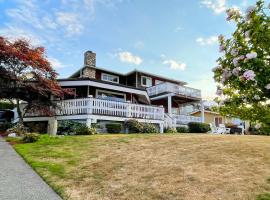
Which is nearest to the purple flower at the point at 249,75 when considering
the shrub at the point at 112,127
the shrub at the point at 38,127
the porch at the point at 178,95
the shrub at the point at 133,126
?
the shrub at the point at 112,127

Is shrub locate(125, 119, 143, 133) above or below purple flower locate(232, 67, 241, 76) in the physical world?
below

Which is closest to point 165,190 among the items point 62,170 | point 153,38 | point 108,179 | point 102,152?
point 108,179

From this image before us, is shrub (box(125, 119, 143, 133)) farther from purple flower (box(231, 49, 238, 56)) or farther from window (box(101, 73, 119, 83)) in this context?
purple flower (box(231, 49, 238, 56))

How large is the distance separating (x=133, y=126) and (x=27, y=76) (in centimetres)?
790

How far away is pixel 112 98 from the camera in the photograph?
24.0 meters

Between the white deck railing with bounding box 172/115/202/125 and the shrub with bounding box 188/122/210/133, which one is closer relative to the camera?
the shrub with bounding box 188/122/210/133

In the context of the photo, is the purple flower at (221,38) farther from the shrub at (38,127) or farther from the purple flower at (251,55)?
the shrub at (38,127)

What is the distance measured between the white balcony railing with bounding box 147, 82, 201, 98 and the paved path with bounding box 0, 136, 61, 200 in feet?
71.7

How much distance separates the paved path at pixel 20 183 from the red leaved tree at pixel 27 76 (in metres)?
9.27

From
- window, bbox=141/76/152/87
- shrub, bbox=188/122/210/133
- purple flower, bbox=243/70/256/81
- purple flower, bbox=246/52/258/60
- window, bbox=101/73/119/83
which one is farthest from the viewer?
window, bbox=141/76/152/87

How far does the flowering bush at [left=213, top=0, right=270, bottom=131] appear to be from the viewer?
16.0ft

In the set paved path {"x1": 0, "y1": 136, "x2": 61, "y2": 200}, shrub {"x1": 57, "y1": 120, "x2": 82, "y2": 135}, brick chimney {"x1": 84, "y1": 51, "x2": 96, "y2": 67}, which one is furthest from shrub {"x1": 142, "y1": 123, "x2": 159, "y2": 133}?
brick chimney {"x1": 84, "y1": 51, "x2": 96, "y2": 67}

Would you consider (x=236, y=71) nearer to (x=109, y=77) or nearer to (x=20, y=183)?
(x=20, y=183)

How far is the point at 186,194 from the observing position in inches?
261
